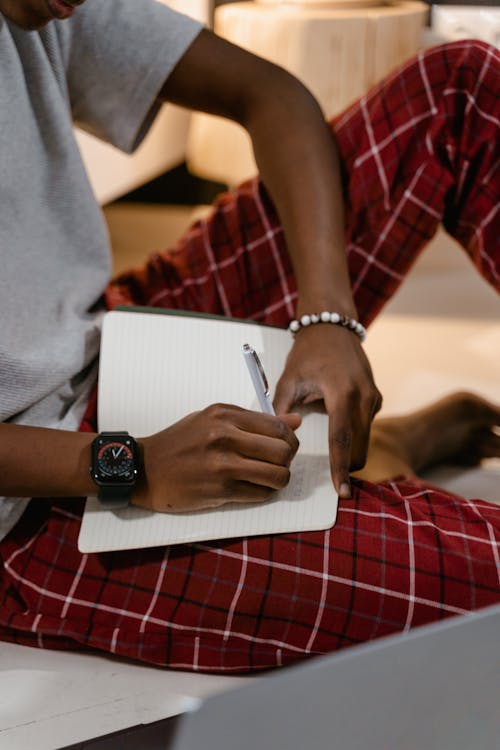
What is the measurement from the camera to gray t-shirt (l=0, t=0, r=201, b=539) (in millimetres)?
769

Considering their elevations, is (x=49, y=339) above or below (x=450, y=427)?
above

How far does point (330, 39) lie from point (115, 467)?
130 cm

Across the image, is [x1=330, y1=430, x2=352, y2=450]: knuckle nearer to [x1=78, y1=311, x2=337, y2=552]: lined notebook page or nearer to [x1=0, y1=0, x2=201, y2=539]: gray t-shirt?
[x1=78, y1=311, x2=337, y2=552]: lined notebook page

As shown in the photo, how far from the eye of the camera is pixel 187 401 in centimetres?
79

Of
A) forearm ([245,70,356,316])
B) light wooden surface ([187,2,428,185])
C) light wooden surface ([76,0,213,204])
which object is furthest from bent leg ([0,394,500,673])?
light wooden surface ([187,2,428,185])

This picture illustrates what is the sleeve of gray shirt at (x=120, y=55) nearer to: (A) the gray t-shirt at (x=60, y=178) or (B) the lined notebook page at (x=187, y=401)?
(A) the gray t-shirt at (x=60, y=178)

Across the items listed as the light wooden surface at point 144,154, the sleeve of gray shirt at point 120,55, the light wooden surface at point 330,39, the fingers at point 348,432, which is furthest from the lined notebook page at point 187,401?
the light wooden surface at point 330,39

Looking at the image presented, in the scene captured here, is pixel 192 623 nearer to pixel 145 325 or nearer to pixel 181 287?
pixel 145 325

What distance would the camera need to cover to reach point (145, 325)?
0.83 m

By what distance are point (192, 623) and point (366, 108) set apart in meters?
0.54

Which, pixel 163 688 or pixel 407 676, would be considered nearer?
pixel 407 676

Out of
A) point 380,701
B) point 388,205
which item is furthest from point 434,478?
point 380,701

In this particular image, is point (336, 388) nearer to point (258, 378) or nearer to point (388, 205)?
point (258, 378)

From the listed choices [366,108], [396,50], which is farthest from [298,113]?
[396,50]
